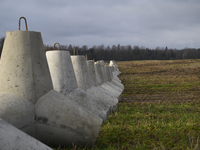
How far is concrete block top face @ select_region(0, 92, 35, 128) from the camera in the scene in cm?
339

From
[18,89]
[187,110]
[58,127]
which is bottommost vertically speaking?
[187,110]

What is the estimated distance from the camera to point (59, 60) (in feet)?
18.2

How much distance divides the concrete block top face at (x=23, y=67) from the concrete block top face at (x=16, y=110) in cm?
10

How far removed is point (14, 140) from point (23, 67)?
1514 mm

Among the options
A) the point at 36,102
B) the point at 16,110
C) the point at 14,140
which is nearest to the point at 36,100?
the point at 36,102

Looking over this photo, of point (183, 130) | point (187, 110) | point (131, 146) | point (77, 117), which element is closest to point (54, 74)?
point (77, 117)

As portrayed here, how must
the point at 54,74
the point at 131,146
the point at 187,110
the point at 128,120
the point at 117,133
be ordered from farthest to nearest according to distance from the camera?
the point at 187,110, the point at 128,120, the point at 54,74, the point at 117,133, the point at 131,146

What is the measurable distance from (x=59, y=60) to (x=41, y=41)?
1454 millimetres

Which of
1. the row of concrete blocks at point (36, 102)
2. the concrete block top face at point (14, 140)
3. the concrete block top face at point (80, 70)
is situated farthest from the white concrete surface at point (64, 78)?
the concrete block top face at point (14, 140)

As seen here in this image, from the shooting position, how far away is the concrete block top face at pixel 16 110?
3.39 meters

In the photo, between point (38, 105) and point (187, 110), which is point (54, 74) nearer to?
point (38, 105)

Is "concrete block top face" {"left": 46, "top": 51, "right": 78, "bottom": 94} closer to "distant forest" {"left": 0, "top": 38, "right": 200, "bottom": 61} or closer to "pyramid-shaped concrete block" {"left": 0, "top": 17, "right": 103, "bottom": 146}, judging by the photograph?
"pyramid-shaped concrete block" {"left": 0, "top": 17, "right": 103, "bottom": 146}

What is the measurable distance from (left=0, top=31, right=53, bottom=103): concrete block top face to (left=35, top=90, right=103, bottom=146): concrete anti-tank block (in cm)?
22

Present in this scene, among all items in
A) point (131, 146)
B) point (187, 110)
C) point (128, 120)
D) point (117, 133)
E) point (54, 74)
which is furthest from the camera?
point (187, 110)
